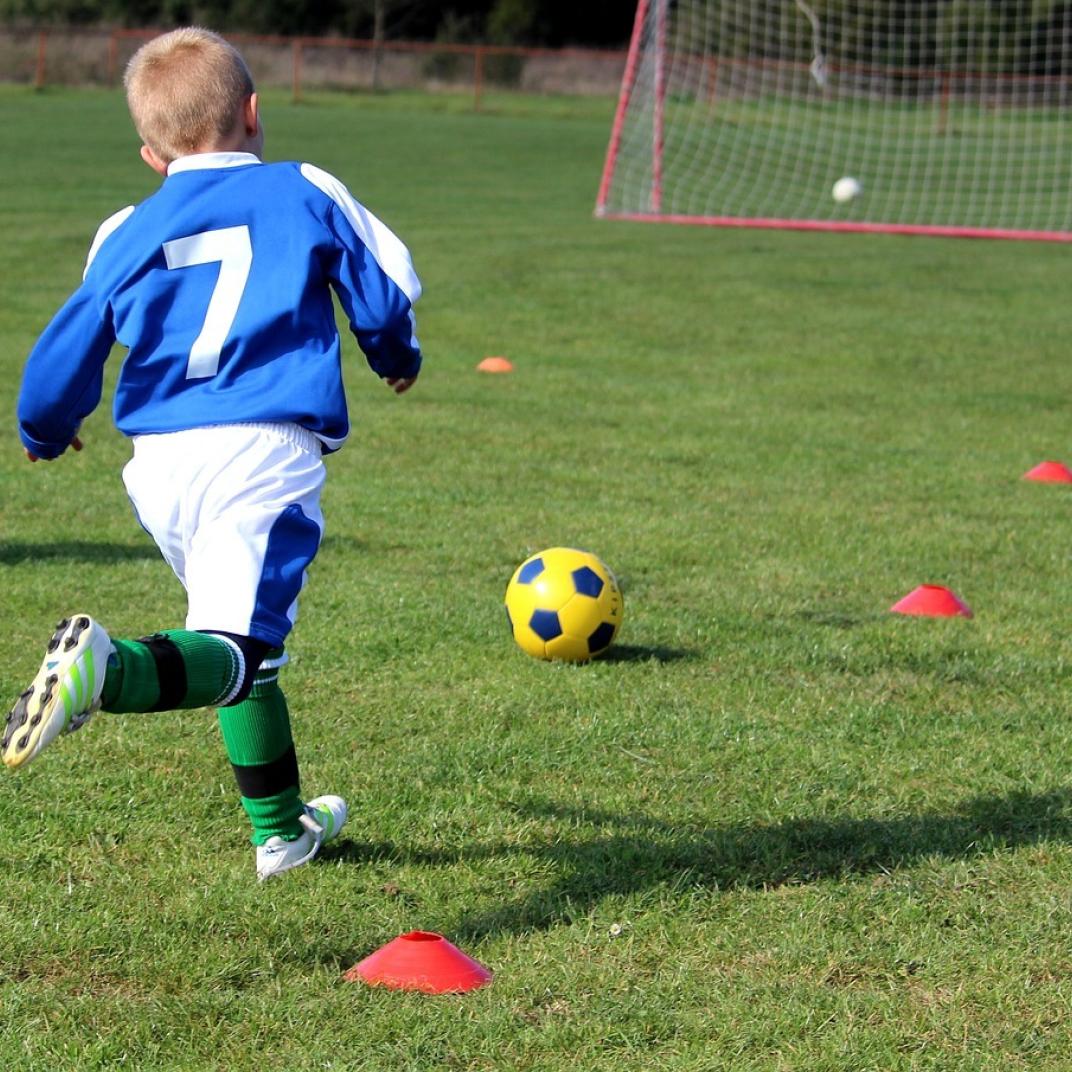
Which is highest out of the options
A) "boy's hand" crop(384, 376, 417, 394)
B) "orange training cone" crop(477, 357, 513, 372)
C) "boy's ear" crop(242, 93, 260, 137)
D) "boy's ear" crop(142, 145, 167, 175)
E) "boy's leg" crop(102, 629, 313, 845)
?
"boy's ear" crop(242, 93, 260, 137)

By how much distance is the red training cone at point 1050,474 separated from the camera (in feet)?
26.0

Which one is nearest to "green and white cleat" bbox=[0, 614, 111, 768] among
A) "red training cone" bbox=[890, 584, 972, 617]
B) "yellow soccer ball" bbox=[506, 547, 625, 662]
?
"yellow soccer ball" bbox=[506, 547, 625, 662]

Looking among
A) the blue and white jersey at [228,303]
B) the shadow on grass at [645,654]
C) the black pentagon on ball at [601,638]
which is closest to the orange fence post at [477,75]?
the shadow on grass at [645,654]

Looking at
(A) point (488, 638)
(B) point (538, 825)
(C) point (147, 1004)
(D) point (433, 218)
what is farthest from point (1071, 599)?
(D) point (433, 218)

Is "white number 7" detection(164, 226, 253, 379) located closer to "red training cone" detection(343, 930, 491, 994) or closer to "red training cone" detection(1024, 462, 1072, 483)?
"red training cone" detection(343, 930, 491, 994)

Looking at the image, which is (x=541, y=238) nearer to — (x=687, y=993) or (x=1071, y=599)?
(x=1071, y=599)

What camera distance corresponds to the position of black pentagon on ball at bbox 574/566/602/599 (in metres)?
4.96

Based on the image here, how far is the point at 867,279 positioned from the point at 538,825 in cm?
1206

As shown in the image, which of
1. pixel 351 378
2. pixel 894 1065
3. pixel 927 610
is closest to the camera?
pixel 894 1065

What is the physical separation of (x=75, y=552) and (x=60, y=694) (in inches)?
136

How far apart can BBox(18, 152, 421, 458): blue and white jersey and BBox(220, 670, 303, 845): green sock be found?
0.57 m

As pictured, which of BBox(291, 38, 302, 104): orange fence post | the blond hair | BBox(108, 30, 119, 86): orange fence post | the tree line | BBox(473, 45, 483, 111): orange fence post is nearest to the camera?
the blond hair

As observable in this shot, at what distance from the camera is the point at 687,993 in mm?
2992

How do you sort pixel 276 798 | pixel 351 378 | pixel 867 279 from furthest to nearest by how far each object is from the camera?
pixel 867 279 → pixel 351 378 → pixel 276 798
